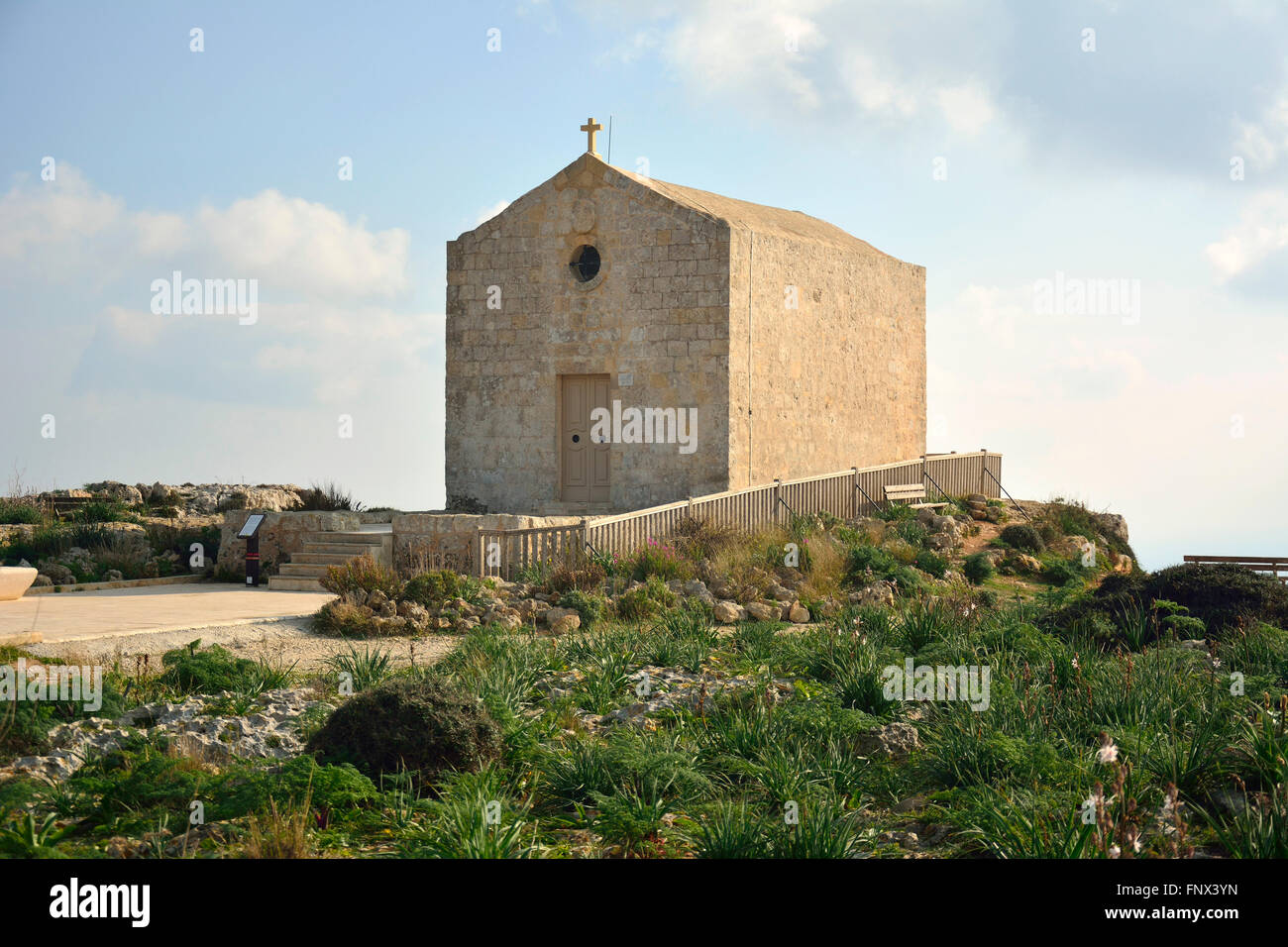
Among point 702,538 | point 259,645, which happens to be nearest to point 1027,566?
point 702,538

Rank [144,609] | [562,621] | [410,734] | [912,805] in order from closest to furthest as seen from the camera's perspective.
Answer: [912,805] → [410,734] → [562,621] → [144,609]

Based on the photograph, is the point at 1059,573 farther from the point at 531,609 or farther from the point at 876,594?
the point at 531,609

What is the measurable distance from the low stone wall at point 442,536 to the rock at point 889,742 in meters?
8.57

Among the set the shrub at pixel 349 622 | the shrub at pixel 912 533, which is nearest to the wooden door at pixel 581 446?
the shrub at pixel 912 533

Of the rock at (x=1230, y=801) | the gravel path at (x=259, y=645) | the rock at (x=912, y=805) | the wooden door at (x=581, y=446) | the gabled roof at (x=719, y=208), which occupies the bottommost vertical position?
the rock at (x=912, y=805)

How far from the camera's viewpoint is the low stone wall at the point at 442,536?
1501cm

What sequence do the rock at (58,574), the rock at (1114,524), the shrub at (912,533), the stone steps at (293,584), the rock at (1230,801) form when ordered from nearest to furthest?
the rock at (1230,801), the stone steps at (293,584), the rock at (58,574), the shrub at (912,533), the rock at (1114,524)

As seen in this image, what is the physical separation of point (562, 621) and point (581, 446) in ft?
29.7

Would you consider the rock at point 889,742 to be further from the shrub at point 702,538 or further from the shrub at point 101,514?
the shrub at point 101,514

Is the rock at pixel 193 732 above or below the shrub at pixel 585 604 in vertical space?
below

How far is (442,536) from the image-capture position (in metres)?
15.4

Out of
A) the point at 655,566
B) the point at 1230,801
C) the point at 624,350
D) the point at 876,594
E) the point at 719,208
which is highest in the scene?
the point at 719,208

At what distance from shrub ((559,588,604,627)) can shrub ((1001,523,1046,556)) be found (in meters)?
9.60

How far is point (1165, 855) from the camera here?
17.0ft
